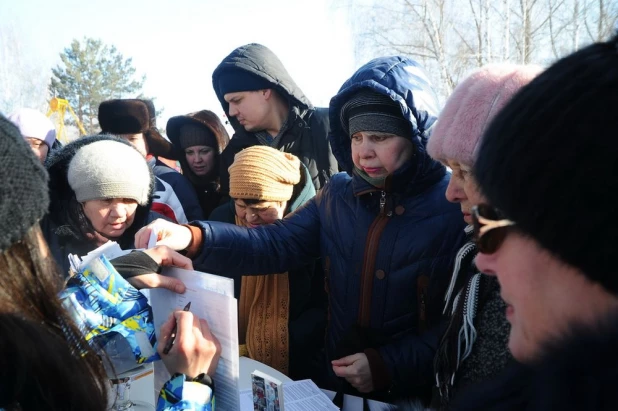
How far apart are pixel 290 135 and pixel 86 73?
96.7 ft

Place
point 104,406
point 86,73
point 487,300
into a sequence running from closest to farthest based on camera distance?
point 104,406 < point 487,300 < point 86,73

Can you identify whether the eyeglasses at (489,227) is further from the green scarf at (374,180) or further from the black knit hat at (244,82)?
the black knit hat at (244,82)

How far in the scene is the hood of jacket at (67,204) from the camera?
7.36ft

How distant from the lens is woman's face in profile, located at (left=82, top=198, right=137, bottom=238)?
221 cm

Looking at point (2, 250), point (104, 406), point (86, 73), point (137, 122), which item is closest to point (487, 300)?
point (104, 406)

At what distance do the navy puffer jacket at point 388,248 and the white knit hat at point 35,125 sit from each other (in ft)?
6.80

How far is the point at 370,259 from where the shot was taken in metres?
1.65

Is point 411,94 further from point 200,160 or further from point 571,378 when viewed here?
point 200,160

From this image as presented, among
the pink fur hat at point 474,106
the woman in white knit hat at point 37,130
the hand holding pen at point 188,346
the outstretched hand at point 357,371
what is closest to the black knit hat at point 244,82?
the woman in white knit hat at point 37,130

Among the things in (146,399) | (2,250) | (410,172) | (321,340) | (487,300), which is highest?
(2,250)

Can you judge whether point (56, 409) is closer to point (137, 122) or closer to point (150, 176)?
point (150, 176)

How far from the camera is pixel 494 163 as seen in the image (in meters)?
0.70

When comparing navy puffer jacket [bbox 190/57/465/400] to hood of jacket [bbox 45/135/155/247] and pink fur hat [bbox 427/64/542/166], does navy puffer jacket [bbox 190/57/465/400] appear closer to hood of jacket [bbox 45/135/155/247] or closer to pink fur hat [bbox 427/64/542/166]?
pink fur hat [bbox 427/64/542/166]

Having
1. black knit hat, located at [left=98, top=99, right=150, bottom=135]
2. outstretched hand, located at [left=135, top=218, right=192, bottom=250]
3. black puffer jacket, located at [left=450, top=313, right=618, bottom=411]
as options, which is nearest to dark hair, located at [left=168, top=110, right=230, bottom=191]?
black knit hat, located at [left=98, top=99, right=150, bottom=135]
